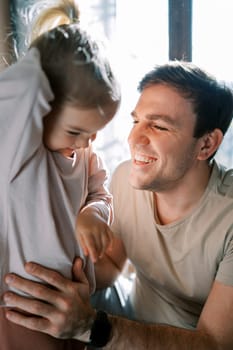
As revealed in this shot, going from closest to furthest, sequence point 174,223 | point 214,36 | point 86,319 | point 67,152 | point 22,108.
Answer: point 22,108 → point 67,152 → point 86,319 → point 214,36 → point 174,223

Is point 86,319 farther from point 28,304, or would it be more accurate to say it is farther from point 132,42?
point 132,42

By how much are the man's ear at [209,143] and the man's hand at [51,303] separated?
429 mm

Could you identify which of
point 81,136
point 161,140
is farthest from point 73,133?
point 161,140

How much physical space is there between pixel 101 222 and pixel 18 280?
0.13m

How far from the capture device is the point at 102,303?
88cm

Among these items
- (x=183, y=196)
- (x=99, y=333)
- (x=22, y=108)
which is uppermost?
(x=22, y=108)

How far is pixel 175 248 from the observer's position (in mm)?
954

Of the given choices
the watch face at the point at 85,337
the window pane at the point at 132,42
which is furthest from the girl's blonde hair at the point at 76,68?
the watch face at the point at 85,337

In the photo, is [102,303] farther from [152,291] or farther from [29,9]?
[29,9]

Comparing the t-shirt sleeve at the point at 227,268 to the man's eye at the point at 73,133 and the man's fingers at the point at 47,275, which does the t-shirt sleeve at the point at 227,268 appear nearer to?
the man's fingers at the point at 47,275

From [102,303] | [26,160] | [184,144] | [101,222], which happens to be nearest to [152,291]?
[102,303]

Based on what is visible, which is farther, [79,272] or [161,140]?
[161,140]

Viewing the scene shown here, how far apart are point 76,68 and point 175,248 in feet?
1.86

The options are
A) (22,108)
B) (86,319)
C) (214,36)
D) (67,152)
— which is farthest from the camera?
A: (214,36)
